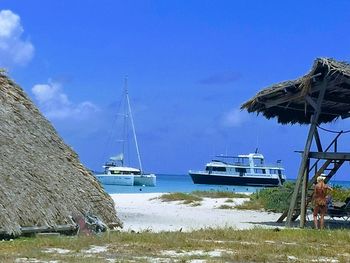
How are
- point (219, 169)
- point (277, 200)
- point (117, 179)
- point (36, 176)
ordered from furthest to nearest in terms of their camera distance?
point (219, 169) → point (117, 179) → point (277, 200) → point (36, 176)

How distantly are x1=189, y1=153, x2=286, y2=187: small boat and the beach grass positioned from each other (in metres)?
61.6

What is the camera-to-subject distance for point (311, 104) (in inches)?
726

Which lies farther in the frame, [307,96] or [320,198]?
[307,96]

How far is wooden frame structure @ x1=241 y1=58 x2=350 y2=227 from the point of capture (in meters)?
17.6

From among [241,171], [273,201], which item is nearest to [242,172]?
[241,171]

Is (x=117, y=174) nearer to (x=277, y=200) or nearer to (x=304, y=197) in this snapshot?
(x=277, y=200)

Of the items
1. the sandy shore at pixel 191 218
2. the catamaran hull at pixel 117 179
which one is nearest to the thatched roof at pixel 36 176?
the sandy shore at pixel 191 218

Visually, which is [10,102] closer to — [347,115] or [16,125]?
[16,125]

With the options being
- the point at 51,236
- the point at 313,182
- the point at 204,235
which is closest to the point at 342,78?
the point at 313,182

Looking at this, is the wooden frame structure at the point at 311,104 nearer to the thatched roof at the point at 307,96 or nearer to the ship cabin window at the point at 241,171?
the thatched roof at the point at 307,96

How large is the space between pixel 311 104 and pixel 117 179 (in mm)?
62200

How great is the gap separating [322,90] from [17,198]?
28.7 feet

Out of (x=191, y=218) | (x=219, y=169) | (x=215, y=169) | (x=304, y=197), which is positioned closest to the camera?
(x=304, y=197)

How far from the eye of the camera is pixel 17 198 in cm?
1368
